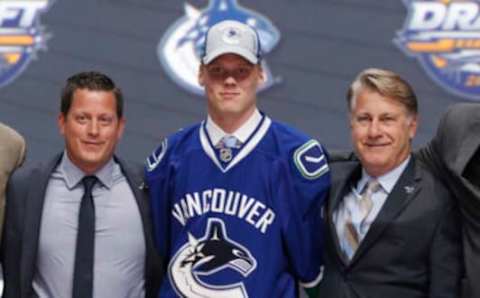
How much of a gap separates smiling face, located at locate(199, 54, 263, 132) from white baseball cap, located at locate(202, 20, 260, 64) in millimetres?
18

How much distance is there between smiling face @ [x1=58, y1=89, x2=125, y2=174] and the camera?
8.80 ft

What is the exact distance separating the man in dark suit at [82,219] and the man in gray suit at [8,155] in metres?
0.02

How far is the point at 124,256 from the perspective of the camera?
269 cm

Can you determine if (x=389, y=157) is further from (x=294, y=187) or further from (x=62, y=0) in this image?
(x=62, y=0)

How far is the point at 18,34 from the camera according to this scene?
16.1 ft

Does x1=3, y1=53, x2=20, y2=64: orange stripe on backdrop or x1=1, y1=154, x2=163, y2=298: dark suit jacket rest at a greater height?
x1=3, y1=53, x2=20, y2=64: orange stripe on backdrop

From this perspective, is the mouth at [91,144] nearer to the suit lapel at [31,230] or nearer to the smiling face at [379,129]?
the suit lapel at [31,230]

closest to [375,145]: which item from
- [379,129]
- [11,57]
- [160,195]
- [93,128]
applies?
[379,129]

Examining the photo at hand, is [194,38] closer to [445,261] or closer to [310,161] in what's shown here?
[310,161]

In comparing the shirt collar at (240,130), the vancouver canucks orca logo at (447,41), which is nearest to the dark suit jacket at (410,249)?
the shirt collar at (240,130)

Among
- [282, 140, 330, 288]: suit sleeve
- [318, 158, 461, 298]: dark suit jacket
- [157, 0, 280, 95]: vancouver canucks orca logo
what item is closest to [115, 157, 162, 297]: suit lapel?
[282, 140, 330, 288]: suit sleeve

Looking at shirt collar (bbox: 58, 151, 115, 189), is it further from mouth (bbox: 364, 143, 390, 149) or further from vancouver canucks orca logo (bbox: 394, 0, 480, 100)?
vancouver canucks orca logo (bbox: 394, 0, 480, 100)

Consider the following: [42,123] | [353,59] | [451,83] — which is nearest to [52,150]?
[42,123]

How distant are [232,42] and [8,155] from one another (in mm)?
615
